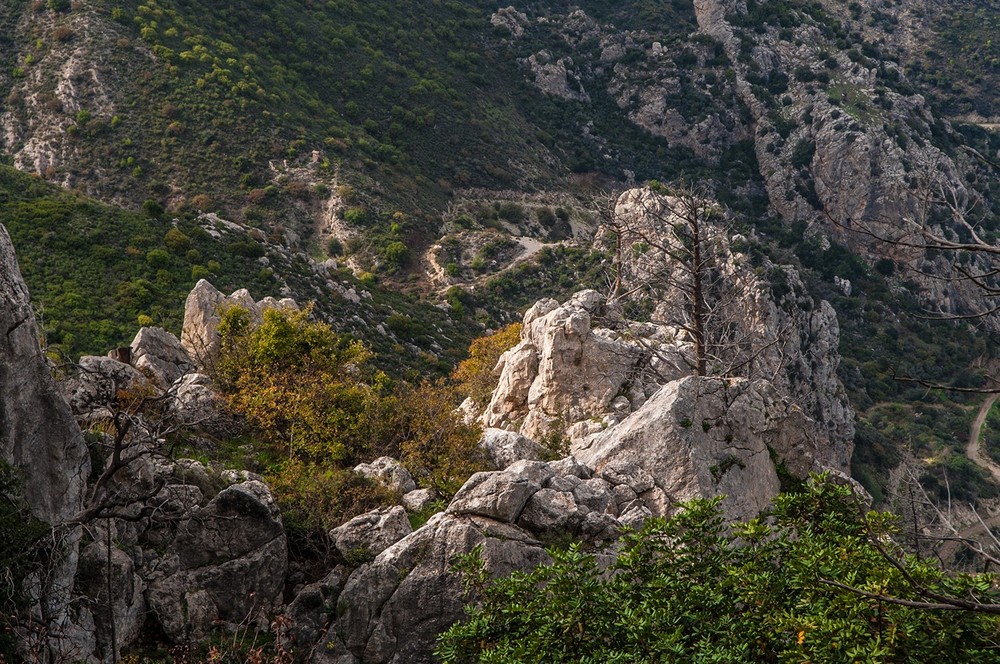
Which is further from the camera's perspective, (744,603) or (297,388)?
(297,388)

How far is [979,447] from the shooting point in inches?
3012

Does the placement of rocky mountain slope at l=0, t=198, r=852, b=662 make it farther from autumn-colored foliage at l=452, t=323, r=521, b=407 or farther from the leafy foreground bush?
autumn-colored foliage at l=452, t=323, r=521, b=407

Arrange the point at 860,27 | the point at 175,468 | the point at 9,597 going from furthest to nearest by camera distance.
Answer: the point at 860,27
the point at 175,468
the point at 9,597

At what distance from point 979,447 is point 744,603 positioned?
76.0 metres

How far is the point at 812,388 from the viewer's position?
224 feet

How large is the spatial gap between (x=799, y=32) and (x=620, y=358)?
106 metres

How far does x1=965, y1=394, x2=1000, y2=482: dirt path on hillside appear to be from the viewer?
74.1 m

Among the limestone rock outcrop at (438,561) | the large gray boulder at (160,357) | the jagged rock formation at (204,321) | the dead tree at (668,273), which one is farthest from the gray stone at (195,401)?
the dead tree at (668,273)

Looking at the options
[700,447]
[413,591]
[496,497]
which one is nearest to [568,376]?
[700,447]

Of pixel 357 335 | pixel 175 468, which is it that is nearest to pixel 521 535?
pixel 175 468

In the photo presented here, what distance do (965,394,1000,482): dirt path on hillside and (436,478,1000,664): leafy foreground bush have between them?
232 feet

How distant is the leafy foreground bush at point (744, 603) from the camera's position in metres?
9.92

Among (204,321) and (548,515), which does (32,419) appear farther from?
(204,321)

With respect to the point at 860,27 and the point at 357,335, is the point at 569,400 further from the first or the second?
the point at 860,27
